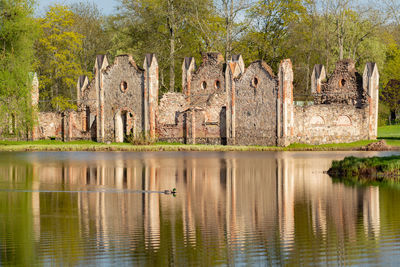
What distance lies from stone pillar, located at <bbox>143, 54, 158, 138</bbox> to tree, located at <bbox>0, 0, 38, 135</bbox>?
807 cm

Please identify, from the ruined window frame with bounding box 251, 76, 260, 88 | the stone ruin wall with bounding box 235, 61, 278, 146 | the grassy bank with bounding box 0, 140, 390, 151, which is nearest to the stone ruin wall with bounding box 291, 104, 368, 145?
the grassy bank with bounding box 0, 140, 390, 151

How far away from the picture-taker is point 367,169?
23.9 metres

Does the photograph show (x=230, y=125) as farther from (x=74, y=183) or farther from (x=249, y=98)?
(x=74, y=183)

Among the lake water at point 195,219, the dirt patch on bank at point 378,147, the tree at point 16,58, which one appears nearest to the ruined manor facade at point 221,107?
the dirt patch on bank at point 378,147

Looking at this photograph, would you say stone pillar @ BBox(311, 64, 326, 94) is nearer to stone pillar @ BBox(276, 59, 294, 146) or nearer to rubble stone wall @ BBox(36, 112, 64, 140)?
stone pillar @ BBox(276, 59, 294, 146)

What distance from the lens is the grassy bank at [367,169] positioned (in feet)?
76.2

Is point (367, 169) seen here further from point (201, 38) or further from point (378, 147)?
point (201, 38)

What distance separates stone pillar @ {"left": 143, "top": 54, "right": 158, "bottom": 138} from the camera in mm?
48159

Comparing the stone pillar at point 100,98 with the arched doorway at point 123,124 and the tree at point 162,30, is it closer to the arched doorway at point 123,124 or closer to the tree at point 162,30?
the arched doorway at point 123,124

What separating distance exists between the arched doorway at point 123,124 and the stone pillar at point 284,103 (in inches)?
441

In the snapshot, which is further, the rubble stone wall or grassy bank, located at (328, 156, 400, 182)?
the rubble stone wall

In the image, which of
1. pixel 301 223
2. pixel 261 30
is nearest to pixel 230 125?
pixel 261 30

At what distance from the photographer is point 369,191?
1955 cm

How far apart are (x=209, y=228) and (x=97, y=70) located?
38675 mm
